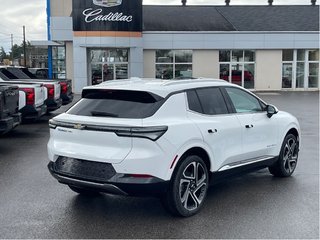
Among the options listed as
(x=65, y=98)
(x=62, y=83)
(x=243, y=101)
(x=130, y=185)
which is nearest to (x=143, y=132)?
(x=130, y=185)

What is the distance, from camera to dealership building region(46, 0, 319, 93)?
28.3m

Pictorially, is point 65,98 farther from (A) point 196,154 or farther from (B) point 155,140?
(B) point 155,140

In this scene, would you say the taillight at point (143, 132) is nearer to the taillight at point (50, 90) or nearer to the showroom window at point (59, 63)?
the taillight at point (50, 90)

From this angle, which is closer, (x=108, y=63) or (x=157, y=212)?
(x=157, y=212)

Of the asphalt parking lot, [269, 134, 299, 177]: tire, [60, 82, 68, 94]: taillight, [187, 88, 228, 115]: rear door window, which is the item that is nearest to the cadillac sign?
[60, 82, 68, 94]: taillight

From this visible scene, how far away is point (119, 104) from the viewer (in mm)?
5379

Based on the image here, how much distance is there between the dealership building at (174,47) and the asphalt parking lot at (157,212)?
21665 mm

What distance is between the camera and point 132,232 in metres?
4.88

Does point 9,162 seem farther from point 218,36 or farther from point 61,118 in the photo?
point 218,36

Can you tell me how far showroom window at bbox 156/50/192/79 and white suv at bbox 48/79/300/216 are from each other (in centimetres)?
2476

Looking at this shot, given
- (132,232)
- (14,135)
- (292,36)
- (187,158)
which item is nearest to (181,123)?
(187,158)

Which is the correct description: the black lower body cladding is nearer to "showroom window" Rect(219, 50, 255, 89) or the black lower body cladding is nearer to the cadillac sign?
the cadillac sign

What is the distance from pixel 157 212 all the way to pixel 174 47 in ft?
84.0

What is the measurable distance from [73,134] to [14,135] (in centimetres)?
732
